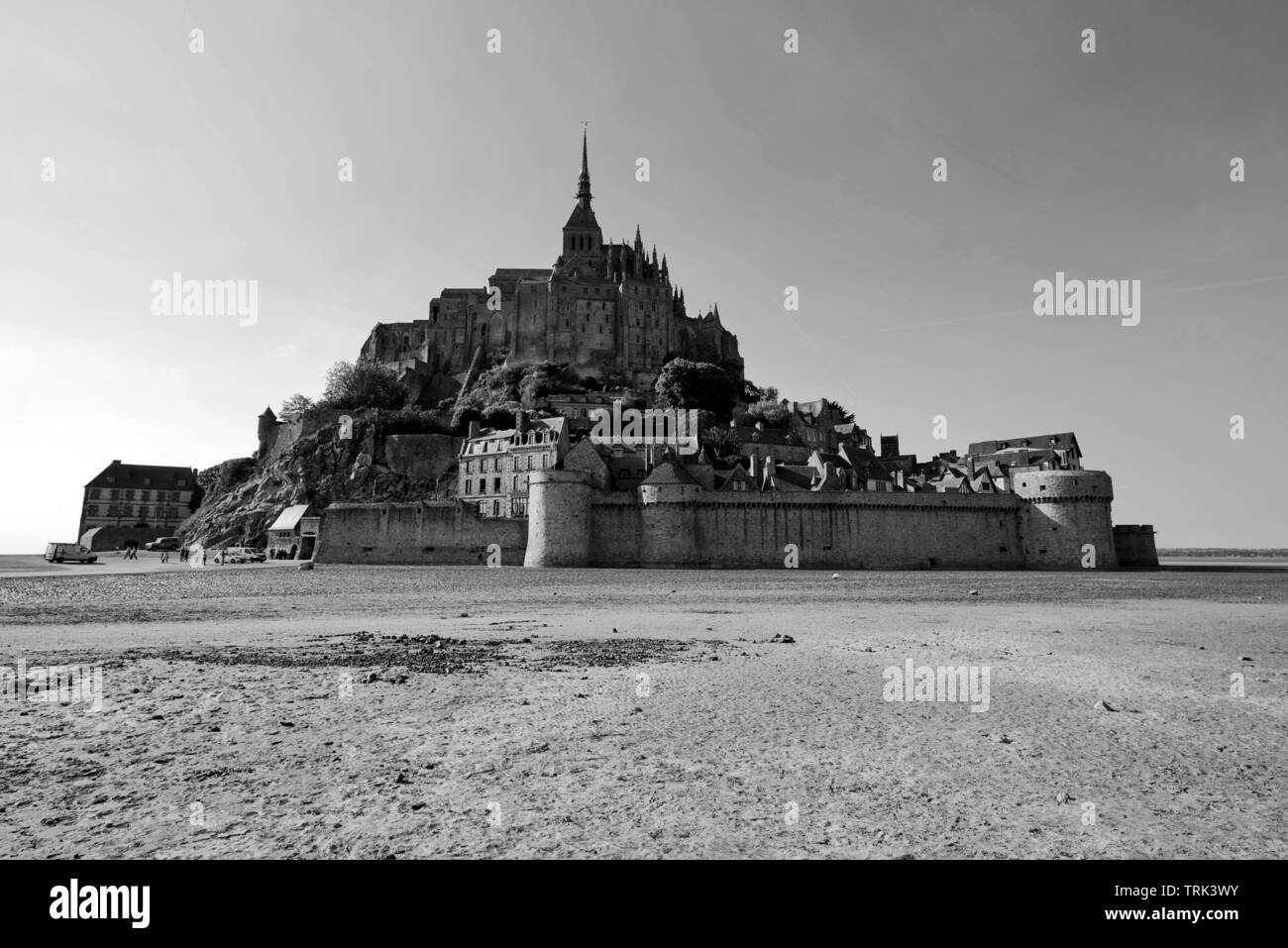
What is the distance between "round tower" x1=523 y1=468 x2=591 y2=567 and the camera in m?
47.1

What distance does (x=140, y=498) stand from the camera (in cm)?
8444

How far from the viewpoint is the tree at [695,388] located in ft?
250

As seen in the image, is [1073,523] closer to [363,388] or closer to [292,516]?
[292,516]

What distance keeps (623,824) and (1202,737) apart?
565cm

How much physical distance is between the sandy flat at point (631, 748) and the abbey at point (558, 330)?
261 feet

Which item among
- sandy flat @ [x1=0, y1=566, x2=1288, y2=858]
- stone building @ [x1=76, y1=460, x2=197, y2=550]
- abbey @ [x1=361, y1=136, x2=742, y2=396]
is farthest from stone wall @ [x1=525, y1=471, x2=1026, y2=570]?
stone building @ [x1=76, y1=460, x2=197, y2=550]

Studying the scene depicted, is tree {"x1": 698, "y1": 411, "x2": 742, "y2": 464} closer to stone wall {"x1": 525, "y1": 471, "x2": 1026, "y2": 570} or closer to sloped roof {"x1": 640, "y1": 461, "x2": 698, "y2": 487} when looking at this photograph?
sloped roof {"x1": 640, "y1": 461, "x2": 698, "y2": 487}

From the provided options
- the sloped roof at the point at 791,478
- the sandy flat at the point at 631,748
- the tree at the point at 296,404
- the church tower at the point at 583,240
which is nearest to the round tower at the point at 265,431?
the tree at the point at 296,404

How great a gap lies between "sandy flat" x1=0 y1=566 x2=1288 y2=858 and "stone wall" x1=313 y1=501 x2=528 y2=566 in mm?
37157

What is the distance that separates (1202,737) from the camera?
643cm

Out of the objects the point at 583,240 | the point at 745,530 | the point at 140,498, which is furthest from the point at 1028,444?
the point at 140,498
